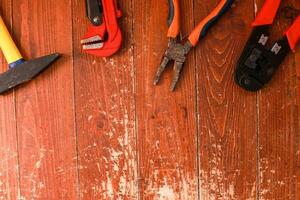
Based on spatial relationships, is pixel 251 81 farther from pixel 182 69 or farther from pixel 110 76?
pixel 110 76

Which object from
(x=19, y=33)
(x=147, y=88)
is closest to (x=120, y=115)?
(x=147, y=88)

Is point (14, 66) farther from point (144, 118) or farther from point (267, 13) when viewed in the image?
point (267, 13)

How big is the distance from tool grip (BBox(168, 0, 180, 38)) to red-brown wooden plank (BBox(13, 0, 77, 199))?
238 mm

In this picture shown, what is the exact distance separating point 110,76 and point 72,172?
246mm

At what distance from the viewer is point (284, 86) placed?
994mm

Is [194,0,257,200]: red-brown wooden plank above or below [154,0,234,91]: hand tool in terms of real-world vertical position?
below

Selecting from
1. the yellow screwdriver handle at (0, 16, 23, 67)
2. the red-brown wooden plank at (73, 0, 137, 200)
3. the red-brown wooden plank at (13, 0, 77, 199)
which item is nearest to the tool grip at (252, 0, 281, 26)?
the red-brown wooden plank at (73, 0, 137, 200)

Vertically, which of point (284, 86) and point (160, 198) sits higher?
point (284, 86)

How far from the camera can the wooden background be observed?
0.99 metres

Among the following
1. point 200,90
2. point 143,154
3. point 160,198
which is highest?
point 200,90

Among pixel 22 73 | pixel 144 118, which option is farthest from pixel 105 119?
pixel 22 73

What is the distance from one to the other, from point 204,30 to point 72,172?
452mm

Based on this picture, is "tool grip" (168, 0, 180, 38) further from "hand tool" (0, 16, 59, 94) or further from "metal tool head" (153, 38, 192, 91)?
"hand tool" (0, 16, 59, 94)

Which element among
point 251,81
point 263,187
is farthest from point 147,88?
point 263,187
